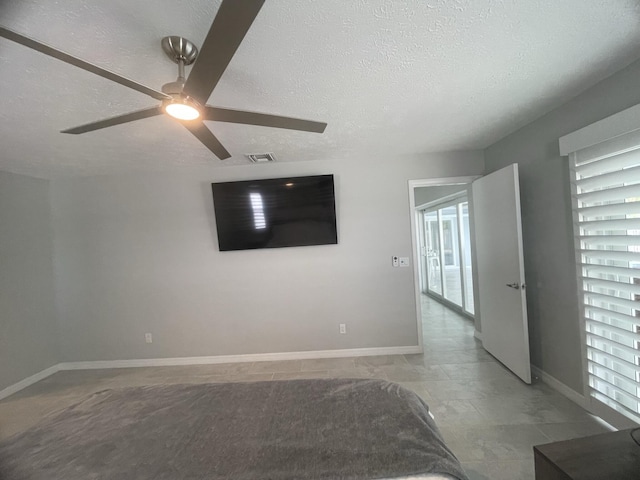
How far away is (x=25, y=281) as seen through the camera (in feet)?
9.34

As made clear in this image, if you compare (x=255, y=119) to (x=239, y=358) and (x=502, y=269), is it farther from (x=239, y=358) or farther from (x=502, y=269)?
(x=239, y=358)

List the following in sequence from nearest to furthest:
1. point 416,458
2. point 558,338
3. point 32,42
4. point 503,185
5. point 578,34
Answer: point 32,42 < point 416,458 < point 578,34 < point 558,338 < point 503,185

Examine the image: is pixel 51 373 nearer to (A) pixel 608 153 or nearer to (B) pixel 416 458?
(B) pixel 416 458

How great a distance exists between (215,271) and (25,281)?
2097 millimetres

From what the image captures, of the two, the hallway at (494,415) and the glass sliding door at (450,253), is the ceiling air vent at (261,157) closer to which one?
the hallway at (494,415)

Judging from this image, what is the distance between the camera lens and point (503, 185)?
7.79ft

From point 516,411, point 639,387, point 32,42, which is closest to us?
point 32,42

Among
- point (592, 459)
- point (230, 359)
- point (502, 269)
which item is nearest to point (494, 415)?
point (592, 459)

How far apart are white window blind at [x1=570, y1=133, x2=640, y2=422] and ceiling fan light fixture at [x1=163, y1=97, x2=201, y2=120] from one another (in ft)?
8.29

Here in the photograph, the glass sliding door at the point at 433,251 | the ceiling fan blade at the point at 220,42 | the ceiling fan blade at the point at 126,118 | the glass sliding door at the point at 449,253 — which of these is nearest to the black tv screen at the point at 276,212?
the ceiling fan blade at the point at 126,118

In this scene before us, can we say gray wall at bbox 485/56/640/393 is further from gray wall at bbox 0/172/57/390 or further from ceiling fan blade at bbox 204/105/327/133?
gray wall at bbox 0/172/57/390

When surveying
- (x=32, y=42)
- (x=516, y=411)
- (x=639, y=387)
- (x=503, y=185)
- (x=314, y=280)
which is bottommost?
(x=516, y=411)

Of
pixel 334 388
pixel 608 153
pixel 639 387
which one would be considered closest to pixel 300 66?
pixel 334 388

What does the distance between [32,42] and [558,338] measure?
3.62 meters
